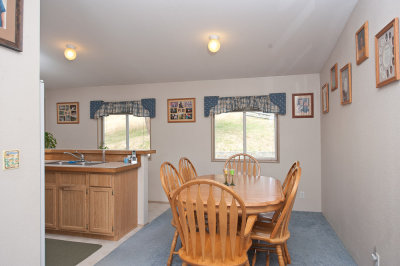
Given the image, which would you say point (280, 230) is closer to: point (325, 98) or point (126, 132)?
point (325, 98)

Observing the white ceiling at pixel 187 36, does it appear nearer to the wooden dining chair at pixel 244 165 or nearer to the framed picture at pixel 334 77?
the framed picture at pixel 334 77

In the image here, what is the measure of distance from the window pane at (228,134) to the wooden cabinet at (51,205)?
260 centimetres

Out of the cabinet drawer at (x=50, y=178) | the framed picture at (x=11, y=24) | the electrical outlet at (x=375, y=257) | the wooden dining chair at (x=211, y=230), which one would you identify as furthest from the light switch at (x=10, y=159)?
the electrical outlet at (x=375, y=257)

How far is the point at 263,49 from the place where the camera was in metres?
3.41

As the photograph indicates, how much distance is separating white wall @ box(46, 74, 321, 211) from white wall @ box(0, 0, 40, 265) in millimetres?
3189

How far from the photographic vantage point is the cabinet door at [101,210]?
2961 millimetres

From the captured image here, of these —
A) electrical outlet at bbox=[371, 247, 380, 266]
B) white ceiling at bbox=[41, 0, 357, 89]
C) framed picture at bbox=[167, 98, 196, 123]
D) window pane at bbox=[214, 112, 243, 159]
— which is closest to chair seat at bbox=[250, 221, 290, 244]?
electrical outlet at bbox=[371, 247, 380, 266]

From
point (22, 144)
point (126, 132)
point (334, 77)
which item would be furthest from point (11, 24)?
point (126, 132)

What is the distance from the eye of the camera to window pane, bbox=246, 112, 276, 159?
14.7ft

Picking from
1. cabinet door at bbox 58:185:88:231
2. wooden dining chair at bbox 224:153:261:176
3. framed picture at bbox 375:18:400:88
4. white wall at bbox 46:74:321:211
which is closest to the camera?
framed picture at bbox 375:18:400:88

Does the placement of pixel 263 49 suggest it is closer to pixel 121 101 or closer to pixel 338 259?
pixel 338 259

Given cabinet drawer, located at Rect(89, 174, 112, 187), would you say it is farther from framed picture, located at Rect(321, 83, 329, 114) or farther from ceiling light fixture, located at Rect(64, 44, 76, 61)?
framed picture, located at Rect(321, 83, 329, 114)

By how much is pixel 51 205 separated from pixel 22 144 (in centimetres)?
192

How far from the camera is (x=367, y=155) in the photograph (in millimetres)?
2072
